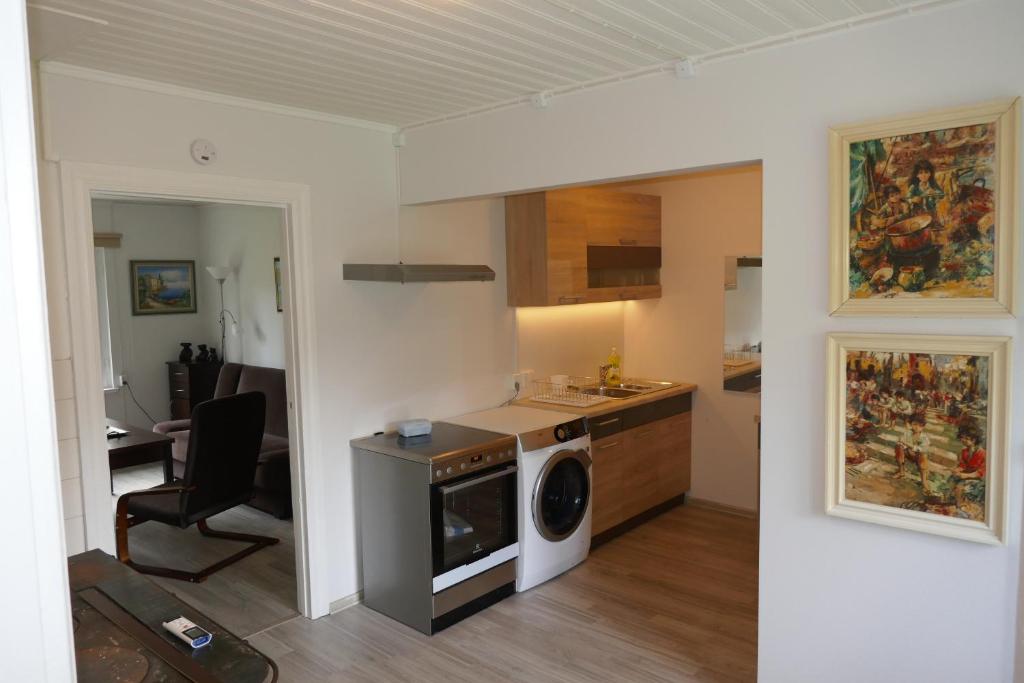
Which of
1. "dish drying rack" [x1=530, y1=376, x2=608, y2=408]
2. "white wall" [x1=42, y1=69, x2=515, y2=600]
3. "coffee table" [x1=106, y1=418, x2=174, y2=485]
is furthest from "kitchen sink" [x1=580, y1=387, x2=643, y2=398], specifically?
"coffee table" [x1=106, y1=418, x2=174, y2=485]

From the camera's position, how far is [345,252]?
3688 mm

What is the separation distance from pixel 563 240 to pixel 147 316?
4479mm

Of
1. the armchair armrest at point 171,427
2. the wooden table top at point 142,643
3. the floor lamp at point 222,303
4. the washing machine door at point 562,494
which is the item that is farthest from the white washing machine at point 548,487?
the floor lamp at point 222,303

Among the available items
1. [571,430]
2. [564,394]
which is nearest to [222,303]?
[564,394]

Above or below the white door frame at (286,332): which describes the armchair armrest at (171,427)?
below

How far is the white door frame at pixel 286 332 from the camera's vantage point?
2762 mm

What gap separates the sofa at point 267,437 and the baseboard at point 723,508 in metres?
2.87

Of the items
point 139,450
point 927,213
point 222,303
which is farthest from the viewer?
point 222,303

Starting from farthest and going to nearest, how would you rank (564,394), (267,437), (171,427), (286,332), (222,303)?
(222,303)
(171,427)
(267,437)
(564,394)
(286,332)

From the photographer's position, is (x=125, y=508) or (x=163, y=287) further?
→ (x=163, y=287)

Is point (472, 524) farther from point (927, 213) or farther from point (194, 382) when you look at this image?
point (194, 382)

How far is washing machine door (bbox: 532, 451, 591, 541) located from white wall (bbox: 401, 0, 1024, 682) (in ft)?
4.76

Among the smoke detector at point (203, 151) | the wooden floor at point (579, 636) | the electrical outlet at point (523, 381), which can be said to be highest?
the smoke detector at point (203, 151)

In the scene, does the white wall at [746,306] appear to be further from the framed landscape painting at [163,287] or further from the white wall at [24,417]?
the framed landscape painting at [163,287]
